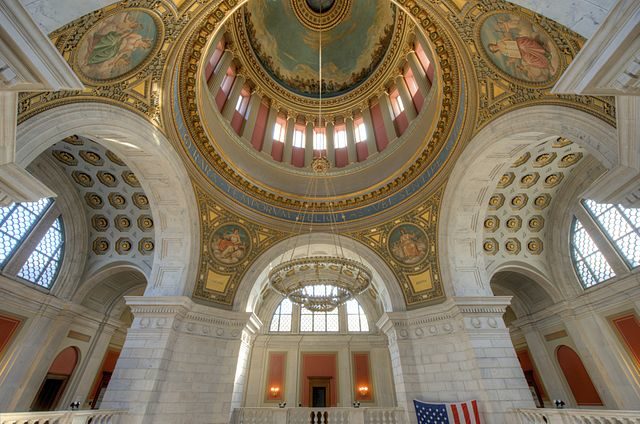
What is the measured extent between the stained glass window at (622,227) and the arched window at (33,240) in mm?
17451

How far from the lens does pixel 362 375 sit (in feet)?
46.6

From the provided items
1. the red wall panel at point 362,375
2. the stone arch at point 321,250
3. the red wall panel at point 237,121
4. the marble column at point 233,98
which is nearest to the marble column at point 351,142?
the stone arch at point 321,250

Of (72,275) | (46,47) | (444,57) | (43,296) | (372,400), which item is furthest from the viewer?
(372,400)

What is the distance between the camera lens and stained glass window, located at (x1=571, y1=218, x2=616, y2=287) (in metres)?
9.56

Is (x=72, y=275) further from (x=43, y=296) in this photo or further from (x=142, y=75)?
(x=142, y=75)

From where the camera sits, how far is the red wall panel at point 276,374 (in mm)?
13766

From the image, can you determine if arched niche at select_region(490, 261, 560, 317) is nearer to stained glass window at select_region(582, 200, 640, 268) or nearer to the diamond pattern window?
stained glass window at select_region(582, 200, 640, 268)

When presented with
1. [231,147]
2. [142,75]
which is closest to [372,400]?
[231,147]

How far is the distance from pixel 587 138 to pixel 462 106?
369 cm

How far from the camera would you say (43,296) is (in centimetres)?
956

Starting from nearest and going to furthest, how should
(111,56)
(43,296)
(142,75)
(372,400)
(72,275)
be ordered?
(111,56), (142,75), (43,296), (72,275), (372,400)

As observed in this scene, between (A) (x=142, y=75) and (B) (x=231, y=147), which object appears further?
(B) (x=231, y=147)

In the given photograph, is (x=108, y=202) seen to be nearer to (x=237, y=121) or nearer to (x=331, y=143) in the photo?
(x=237, y=121)

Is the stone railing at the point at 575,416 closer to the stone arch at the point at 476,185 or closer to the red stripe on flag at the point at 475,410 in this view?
the red stripe on flag at the point at 475,410
